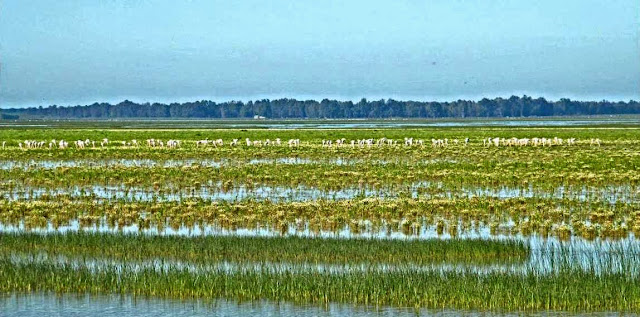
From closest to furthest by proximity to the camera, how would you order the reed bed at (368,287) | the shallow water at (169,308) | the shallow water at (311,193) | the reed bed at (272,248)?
the shallow water at (169,308) → the reed bed at (368,287) → the reed bed at (272,248) → the shallow water at (311,193)

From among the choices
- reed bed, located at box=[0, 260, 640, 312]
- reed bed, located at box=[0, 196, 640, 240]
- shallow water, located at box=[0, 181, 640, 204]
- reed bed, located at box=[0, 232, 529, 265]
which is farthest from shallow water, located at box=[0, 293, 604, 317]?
shallow water, located at box=[0, 181, 640, 204]

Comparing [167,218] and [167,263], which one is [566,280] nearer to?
[167,263]

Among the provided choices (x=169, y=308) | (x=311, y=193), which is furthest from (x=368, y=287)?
(x=311, y=193)

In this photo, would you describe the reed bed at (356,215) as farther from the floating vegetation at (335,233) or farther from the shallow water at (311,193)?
the shallow water at (311,193)

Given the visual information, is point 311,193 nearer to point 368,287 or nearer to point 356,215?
point 356,215

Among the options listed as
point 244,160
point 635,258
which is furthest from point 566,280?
point 244,160

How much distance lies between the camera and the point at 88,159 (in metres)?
47.3

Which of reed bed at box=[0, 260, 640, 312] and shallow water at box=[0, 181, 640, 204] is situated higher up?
reed bed at box=[0, 260, 640, 312]

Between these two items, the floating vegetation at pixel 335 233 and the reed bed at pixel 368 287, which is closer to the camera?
the reed bed at pixel 368 287

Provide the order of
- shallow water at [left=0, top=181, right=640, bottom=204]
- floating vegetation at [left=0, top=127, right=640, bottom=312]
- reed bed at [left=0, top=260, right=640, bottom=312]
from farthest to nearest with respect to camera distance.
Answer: shallow water at [left=0, top=181, right=640, bottom=204], floating vegetation at [left=0, top=127, right=640, bottom=312], reed bed at [left=0, top=260, right=640, bottom=312]

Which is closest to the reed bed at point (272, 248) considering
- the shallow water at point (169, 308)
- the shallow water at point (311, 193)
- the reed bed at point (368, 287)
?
the reed bed at point (368, 287)

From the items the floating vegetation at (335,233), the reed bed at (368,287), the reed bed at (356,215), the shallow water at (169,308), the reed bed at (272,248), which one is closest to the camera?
the shallow water at (169,308)

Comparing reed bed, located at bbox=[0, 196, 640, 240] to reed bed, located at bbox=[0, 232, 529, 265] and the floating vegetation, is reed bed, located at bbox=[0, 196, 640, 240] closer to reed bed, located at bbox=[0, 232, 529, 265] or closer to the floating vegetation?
the floating vegetation

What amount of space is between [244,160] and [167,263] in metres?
29.6
